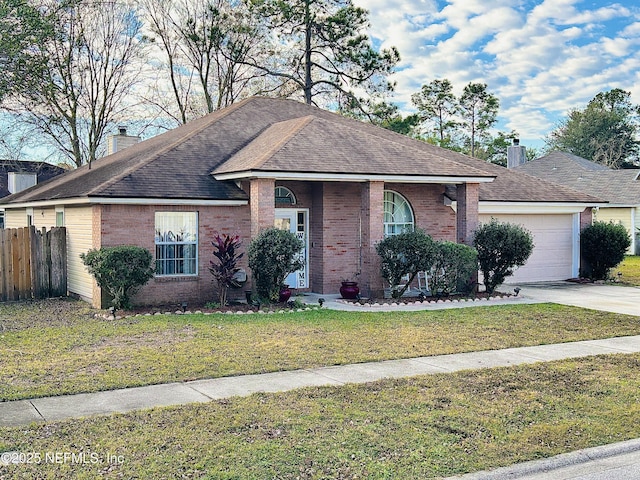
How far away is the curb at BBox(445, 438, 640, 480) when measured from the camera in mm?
5625

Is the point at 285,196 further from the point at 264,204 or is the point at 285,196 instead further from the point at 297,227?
the point at 264,204

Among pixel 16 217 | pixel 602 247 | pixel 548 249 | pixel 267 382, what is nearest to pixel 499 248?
pixel 548 249

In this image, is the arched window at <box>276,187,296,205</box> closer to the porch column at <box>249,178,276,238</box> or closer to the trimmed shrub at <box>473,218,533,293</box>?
the porch column at <box>249,178,276,238</box>

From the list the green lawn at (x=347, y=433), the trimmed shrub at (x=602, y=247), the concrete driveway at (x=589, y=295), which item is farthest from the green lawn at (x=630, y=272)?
the green lawn at (x=347, y=433)

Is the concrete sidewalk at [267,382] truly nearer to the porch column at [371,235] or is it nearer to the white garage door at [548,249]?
the porch column at [371,235]

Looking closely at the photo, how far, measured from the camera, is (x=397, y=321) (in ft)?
44.4

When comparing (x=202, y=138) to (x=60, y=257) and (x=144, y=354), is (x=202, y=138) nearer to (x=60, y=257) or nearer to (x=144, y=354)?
(x=60, y=257)

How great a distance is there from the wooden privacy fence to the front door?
5848 mm

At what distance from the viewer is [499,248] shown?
17.5 m

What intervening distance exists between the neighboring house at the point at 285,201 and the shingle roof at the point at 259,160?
0.04 metres

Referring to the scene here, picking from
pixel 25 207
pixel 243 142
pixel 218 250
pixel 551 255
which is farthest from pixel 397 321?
pixel 25 207

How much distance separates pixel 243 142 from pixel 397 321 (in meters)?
8.55

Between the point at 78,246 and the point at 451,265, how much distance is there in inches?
376

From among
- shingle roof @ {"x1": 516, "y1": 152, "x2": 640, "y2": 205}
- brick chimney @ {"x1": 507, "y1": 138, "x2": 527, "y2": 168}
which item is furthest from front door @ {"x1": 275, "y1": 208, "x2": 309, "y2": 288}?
brick chimney @ {"x1": 507, "y1": 138, "x2": 527, "y2": 168}
